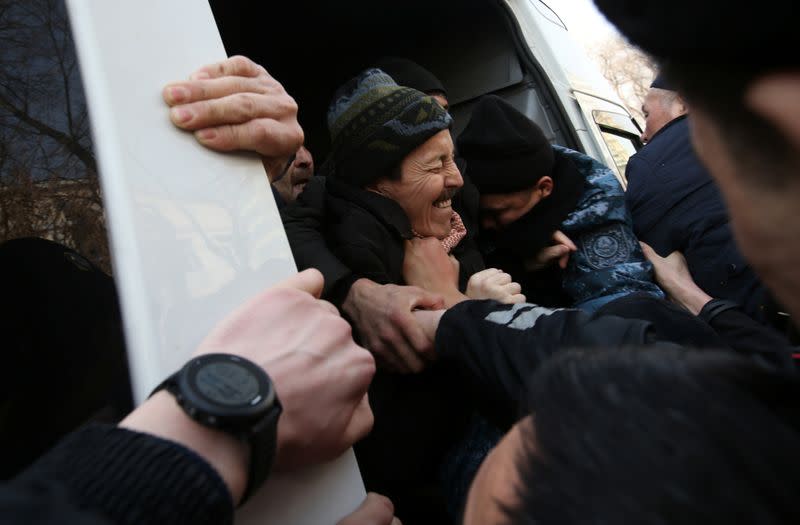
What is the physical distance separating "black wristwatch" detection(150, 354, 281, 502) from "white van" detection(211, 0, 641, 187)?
269cm

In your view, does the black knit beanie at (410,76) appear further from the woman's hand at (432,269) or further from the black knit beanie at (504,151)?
the woman's hand at (432,269)

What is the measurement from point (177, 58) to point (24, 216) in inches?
14.3

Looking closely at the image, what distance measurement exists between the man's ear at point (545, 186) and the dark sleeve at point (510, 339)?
1.09 meters

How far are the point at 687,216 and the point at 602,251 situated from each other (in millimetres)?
524

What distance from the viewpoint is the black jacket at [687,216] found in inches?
87.3

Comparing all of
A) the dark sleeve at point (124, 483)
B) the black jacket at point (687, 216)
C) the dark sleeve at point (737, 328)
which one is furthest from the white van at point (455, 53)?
the dark sleeve at point (124, 483)

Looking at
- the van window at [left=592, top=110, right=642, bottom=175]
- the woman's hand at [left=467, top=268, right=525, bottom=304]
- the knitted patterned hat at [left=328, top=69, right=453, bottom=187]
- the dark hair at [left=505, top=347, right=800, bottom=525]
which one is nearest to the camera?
the dark hair at [left=505, top=347, right=800, bottom=525]

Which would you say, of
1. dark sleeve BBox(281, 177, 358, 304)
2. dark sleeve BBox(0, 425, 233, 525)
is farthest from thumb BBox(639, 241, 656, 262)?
dark sleeve BBox(0, 425, 233, 525)

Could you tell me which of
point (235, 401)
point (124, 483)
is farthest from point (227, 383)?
point (124, 483)

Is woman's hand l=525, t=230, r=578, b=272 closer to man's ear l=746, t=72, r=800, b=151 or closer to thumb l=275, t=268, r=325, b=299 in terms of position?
thumb l=275, t=268, r=325, b=299

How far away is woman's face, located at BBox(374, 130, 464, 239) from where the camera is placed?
1947 mm

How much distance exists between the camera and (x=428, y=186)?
76.7 inches

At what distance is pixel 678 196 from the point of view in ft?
8.09

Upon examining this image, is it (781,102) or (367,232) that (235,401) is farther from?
(367,232)
